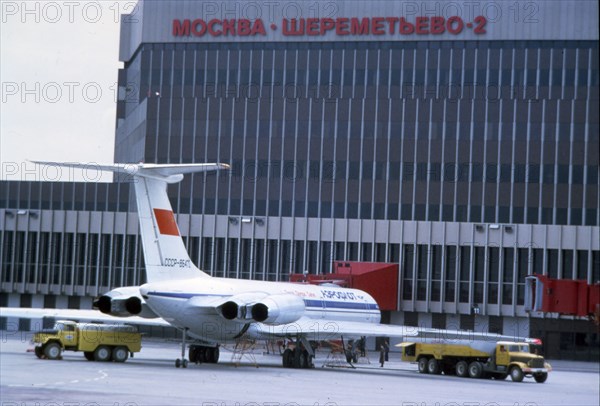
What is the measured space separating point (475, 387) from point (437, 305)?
3482 centimetres

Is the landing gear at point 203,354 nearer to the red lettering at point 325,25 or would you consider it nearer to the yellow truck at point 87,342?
the yellow truck at point 87,342

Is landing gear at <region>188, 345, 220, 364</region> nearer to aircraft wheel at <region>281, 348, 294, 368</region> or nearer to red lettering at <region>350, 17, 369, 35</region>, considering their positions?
aircraft wheel at <region>281, 348, 294, 368</region>

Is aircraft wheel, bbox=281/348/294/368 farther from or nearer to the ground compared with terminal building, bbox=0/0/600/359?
nearer to the ground

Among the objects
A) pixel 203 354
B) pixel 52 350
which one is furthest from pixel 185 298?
pixel 52 350

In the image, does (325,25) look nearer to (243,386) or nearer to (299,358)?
(299,358)

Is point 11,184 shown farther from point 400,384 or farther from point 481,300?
point 400,384

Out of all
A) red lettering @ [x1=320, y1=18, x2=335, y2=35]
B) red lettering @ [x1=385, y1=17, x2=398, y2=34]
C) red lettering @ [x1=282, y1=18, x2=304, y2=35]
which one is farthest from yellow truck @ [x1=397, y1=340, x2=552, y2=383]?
red lettering @ [x1=282, y1=18, x2=304, y2=35]

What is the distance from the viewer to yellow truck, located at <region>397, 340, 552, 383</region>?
154 feet

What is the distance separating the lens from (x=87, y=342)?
151 ft

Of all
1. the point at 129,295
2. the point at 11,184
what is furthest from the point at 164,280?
the point at 11,184

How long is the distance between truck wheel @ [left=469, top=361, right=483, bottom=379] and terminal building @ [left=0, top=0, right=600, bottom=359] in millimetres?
24540

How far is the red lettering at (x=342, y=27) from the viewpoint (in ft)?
253

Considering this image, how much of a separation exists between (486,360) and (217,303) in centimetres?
1250

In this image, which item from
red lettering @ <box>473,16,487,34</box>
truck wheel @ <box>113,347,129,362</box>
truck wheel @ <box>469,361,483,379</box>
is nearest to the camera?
truck wheel @ <box>113,347,129,362</box>
